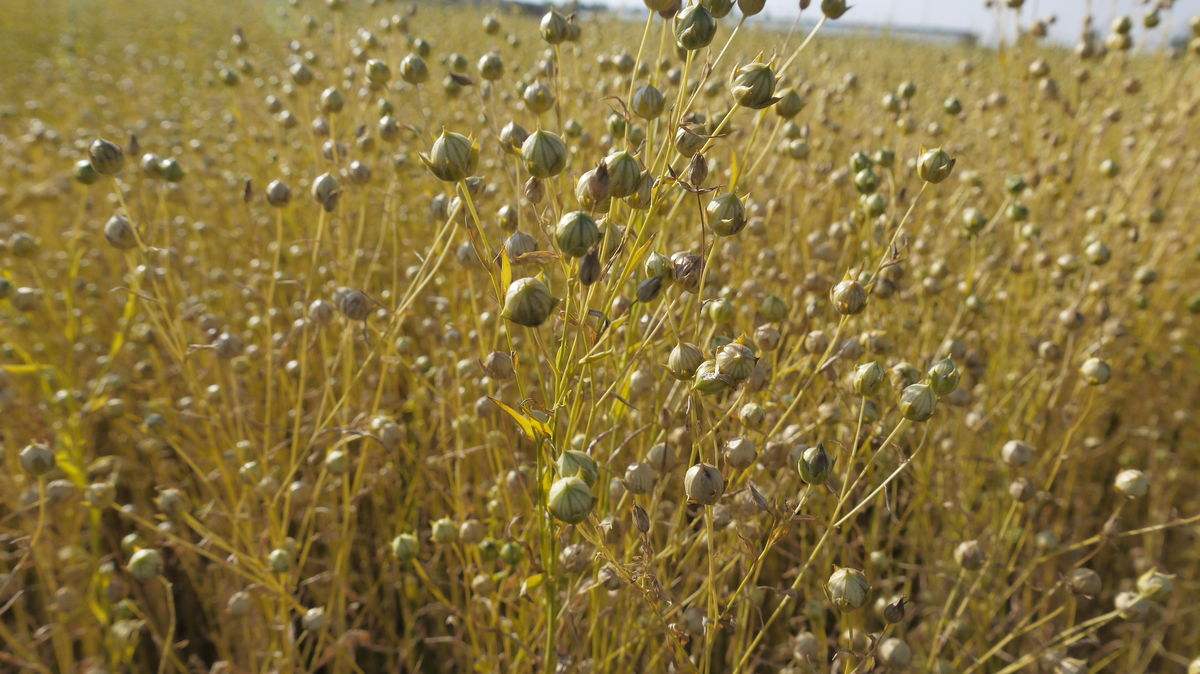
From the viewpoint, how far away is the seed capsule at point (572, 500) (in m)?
0.57

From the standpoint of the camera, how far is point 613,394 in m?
0.83

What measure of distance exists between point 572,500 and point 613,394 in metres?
0.27

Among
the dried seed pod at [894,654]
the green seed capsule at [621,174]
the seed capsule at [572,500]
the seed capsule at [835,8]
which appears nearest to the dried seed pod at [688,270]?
the green seed capsule at [621,174]

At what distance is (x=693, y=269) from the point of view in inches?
26.9

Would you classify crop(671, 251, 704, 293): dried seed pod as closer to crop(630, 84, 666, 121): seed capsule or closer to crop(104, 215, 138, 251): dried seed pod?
crop(630, 84, 666, 121): seed capsule

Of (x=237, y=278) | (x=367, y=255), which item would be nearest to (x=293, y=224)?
(x=367, y=255)

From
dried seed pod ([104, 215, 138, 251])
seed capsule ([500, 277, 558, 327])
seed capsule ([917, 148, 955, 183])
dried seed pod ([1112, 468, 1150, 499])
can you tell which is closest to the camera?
seed capsule ([500, 277, 558, 327])

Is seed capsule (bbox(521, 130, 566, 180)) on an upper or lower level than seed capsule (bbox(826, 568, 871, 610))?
upper

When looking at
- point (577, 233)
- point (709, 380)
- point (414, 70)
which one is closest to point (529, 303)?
point (577, 233)

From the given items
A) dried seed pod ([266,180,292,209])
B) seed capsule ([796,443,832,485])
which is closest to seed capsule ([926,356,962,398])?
seed capsule ([796,443,832,485])

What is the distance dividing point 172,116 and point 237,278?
1702 millimetres

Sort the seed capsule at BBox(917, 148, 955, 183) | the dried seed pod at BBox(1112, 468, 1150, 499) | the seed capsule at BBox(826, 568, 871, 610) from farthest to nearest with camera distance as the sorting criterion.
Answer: the dried seed pod at BBox(1112, 468, 1150, 499) → the seed capsule at BBox(917, 148, 955, 183) → the seed capsule at BBox(826, 568, 871, 610)

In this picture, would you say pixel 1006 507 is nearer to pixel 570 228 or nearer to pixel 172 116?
pixel 570 228

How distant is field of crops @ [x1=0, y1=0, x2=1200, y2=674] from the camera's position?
0.71 metres
